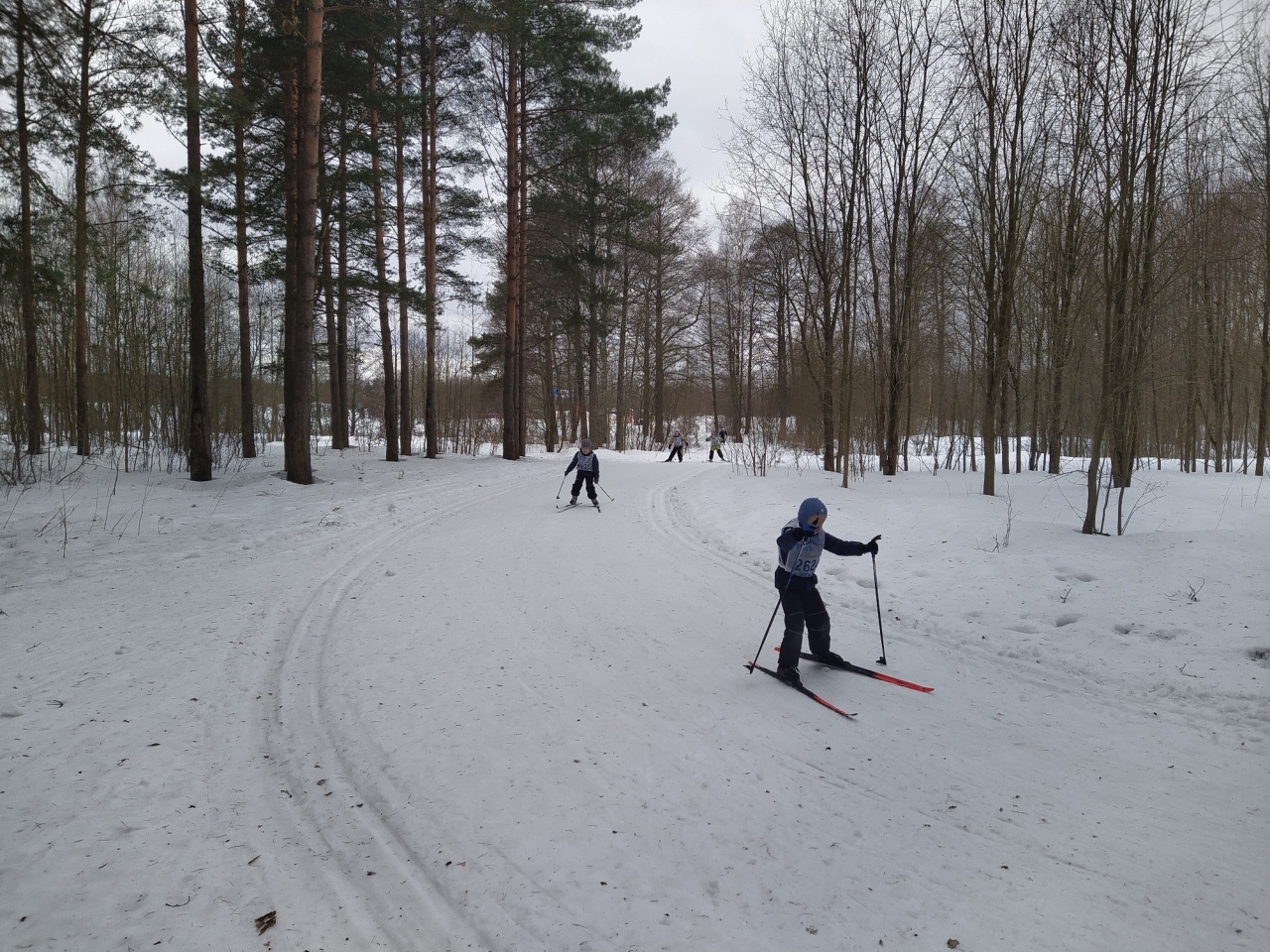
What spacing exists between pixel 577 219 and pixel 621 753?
2220 centimetres

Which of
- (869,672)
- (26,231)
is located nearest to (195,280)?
(26,231)

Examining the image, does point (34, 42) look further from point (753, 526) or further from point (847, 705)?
point (753, 526)

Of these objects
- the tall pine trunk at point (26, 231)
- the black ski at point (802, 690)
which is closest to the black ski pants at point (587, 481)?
the black ski at point (802, 690)

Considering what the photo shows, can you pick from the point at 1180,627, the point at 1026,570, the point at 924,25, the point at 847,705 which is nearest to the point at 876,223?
the point at 924,25

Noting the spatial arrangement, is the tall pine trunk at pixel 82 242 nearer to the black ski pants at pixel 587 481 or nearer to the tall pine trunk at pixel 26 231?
the tall pine trunk at pixel 26 231

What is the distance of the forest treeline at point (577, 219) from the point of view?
827 cm

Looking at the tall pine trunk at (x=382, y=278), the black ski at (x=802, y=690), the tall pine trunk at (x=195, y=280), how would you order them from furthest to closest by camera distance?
1. the tall pine trunk at (x=382, y=278)
2. the tall pine trunk at (x=195, y=280)
3. the black ski at (x=802, y=690)

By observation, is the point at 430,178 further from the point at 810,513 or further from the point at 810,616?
the point at 810,616

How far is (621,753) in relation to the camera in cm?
364

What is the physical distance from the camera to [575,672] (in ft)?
15.6

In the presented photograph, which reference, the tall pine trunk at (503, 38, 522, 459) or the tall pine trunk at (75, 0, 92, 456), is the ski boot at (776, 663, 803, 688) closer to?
the tall pine trunk at (75, 0, 92, 456)

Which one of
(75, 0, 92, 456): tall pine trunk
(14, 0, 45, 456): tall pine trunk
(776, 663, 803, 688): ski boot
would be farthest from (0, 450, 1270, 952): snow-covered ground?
(75, 0, 92, 456): tall pine trunk

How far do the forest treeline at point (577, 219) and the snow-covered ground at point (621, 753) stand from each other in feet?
11.3

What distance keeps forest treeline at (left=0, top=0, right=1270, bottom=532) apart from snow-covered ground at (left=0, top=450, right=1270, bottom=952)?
11.3 ft
